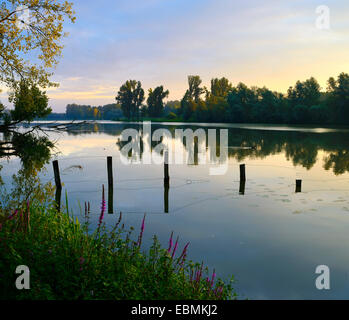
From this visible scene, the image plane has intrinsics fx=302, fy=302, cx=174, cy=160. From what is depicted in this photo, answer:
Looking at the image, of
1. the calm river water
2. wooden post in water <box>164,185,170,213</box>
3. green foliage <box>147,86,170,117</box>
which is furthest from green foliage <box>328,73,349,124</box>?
green foliage <box>147,86,170,117</box>

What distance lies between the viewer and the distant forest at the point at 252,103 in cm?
10494

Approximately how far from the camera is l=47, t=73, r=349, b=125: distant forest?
104938 millimetres

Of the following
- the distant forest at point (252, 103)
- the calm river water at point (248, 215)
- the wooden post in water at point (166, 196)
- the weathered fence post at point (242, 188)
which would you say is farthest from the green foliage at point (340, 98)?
the wooden post in water at point (166, 196)

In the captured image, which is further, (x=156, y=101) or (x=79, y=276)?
(x=156, y=101)

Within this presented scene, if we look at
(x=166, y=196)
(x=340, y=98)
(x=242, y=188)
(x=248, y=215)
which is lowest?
(x=248, y=215)

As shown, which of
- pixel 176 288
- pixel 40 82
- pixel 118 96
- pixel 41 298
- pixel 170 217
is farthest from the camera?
pixel 118 96

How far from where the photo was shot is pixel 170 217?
55.4ft

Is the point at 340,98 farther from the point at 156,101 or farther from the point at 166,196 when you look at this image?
the point at 156,101

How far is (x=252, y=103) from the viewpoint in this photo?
13450cm

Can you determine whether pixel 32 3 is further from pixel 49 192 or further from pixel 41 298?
pixel 41 298

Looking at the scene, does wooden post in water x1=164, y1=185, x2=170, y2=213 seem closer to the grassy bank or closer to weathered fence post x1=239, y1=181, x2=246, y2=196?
weathered fence post x1=239, y1=181, x2=246, y2=196

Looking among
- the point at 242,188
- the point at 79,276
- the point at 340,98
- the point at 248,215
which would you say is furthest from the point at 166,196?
the point at 340,98

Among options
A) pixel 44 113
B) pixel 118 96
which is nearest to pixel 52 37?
pixel 44 113

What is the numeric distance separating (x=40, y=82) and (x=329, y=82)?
355ft
